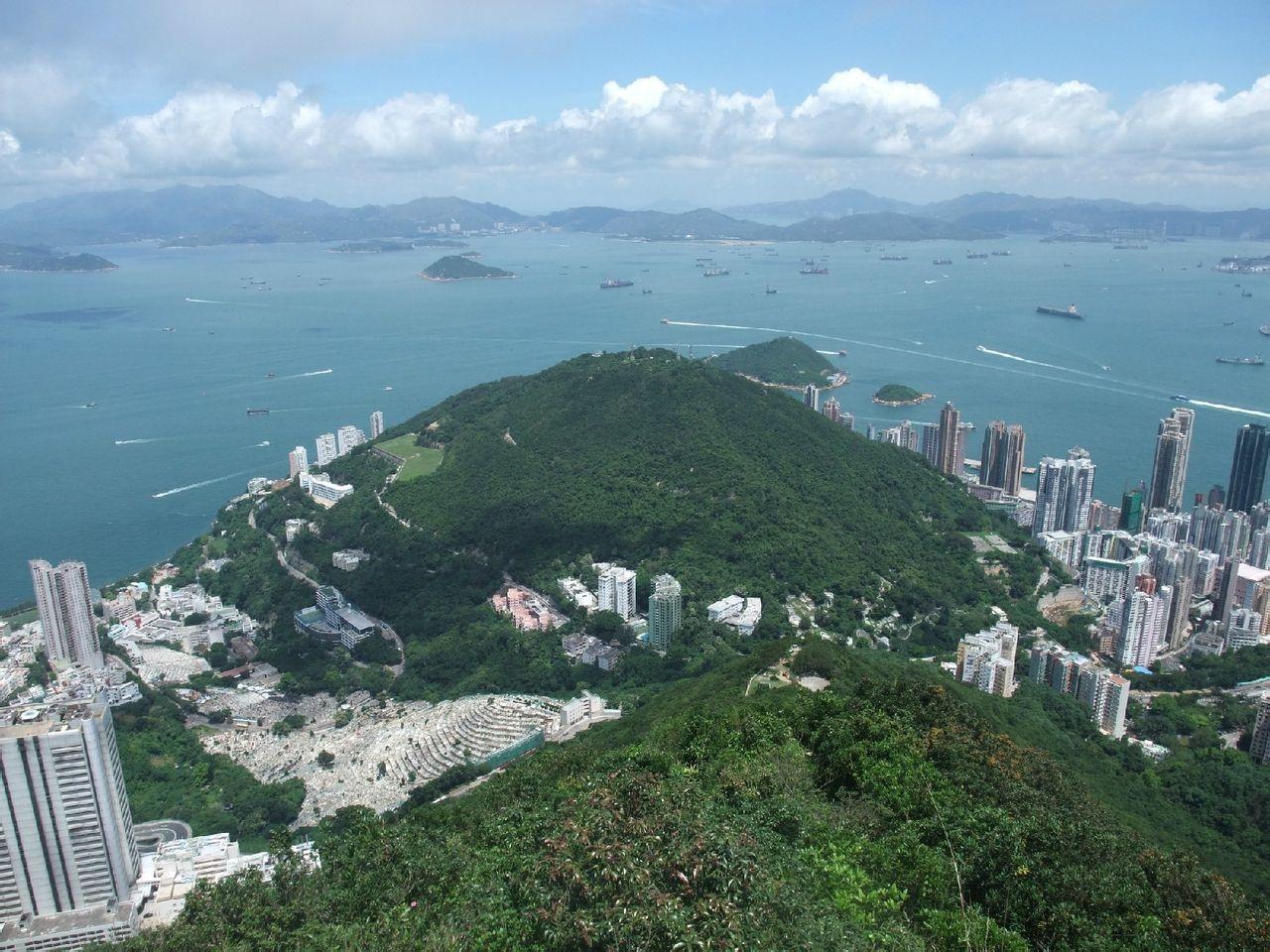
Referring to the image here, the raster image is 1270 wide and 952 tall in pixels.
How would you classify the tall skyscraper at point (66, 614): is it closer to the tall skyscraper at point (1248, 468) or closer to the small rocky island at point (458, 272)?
the tall skyscraper at point (1248, 468)

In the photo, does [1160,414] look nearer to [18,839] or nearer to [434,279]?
[18,839]

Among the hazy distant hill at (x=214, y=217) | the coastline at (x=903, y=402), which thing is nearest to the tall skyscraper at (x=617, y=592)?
the coastline at (x=903, y=402)

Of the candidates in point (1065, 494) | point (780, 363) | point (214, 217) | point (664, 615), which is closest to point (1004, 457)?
point (1065, 494)

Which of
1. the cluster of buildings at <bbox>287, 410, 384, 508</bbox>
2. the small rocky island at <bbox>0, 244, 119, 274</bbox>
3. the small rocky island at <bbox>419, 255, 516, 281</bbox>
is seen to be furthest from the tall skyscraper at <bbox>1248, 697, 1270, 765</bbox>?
the small rocky island at <bbox>0, 244, 119, 274</bbox>

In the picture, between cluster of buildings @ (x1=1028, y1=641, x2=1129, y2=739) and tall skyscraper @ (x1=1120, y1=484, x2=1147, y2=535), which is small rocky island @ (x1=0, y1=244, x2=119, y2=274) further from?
cluster of buildings @ (x1=1028, y1=641, x2=1129, y2=739)

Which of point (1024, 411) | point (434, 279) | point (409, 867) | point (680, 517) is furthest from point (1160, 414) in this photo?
point (434, 279)

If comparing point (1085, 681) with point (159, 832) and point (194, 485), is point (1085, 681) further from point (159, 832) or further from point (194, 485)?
point (194, 485)

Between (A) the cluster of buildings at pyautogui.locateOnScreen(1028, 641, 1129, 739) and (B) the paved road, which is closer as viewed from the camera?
(B) the paved road
